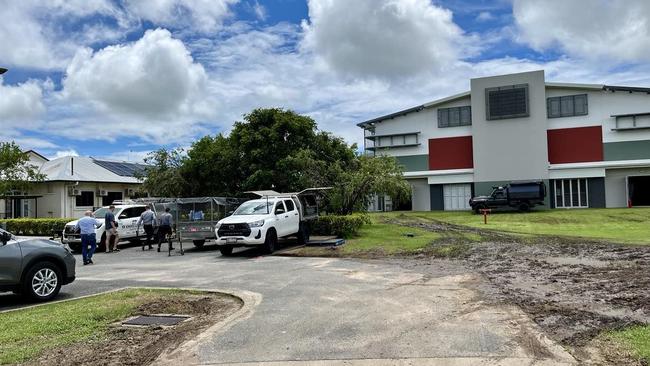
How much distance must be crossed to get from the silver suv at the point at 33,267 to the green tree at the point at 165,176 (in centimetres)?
1940

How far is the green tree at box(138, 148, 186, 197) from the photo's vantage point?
97.0 ft

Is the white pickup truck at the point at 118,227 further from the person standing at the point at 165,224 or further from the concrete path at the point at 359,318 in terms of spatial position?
the concrete path at the point at 359,318

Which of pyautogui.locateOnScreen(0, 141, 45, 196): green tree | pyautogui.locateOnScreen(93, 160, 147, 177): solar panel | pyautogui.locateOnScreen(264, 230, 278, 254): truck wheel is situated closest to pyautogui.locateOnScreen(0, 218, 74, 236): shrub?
pyautogui.locateOnScreen(0, 141, 45, 196): green tree

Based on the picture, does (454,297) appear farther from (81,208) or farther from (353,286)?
(81,208)

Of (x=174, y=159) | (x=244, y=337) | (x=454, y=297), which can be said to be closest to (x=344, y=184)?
(x=174, y=159)

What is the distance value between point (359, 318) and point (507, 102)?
40886mm

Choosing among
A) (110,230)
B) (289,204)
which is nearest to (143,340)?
(289,204)

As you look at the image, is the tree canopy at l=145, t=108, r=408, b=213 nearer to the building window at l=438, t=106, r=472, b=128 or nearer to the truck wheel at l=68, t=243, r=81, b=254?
the truck wheel at l=68, t=243, r=81, b=254

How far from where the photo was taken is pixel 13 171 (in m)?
33.4

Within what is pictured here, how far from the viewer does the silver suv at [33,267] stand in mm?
9328

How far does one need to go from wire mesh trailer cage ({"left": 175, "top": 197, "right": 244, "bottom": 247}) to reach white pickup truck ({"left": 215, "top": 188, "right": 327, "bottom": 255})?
67.4 inches

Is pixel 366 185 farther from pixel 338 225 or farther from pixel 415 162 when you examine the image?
pixel 415 162

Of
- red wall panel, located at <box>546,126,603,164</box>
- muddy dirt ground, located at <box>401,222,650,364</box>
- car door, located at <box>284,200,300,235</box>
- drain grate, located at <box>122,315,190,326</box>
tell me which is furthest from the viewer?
red wall panel, located at <box>546,126,603,164</box>

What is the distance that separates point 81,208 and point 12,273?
104 ft
